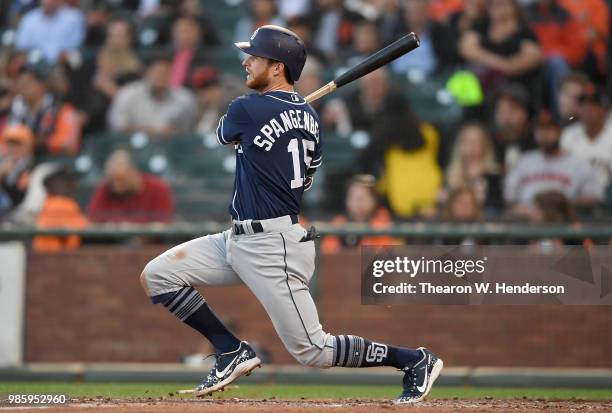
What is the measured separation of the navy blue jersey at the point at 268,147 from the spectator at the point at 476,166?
4568mm

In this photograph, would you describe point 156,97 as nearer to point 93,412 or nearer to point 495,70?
point 495,70

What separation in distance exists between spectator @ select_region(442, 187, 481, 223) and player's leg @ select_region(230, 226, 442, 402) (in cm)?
377

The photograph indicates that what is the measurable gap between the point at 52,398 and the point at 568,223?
4.64 meters

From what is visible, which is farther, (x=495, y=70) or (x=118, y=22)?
(x=118, y=22)

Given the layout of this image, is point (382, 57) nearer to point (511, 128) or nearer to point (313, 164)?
point (313, 164)

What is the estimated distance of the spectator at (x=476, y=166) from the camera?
34.7ft

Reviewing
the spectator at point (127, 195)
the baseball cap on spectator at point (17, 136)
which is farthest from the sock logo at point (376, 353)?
the baseball cap on spectator at point (17, 136)

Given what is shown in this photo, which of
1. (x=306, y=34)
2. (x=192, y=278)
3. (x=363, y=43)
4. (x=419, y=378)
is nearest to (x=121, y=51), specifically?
(x=306, y=34)

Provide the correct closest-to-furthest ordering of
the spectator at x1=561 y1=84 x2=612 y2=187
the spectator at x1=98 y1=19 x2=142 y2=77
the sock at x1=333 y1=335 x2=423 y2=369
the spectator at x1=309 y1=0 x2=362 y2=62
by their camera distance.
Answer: the sock at x1=333 y1=335 x2=423 y2=369, the spectator at x1=561 y1=84 x2=612 y2=187, the spectator at x1=309 y1=0 x2=362 y2=62, the spectator at x1=98 y1=19 x2=142 y2=77

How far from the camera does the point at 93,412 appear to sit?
5.96 meters

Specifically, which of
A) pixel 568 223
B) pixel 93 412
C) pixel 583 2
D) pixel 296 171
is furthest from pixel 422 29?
pixel 93 412

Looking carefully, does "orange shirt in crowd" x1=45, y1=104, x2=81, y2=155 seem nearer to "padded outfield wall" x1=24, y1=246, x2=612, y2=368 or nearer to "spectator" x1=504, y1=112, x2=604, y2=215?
"padded outfield wall" x1=24, y1=246, x2=612, y2=368

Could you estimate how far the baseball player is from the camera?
6055 millimetres

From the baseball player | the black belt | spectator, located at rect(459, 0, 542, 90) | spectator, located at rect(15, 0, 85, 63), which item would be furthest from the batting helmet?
spectator, located at rect(15, 0, 85, 63)
